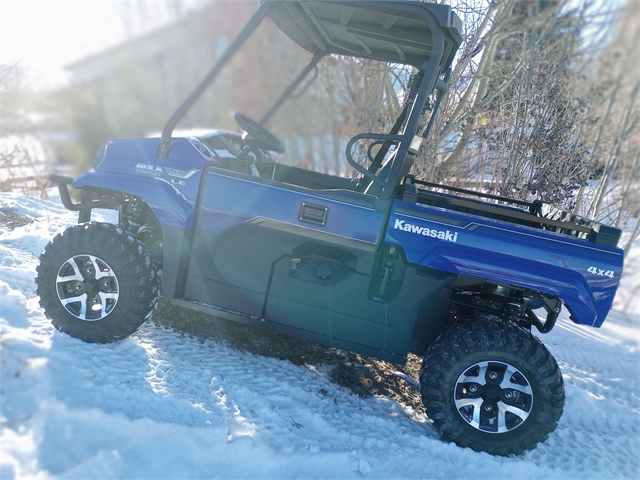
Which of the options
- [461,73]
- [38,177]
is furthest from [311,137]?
[461,73]

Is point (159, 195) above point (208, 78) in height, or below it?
below

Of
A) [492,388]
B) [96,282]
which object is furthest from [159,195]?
[492,388]

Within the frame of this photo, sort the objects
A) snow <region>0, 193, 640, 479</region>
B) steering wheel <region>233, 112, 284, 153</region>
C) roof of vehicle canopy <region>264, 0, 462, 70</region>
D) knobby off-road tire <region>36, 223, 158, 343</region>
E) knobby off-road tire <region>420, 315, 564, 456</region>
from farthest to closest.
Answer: steering wheel <region>233, 112, 284, 153</region>, knobby off-road tire <region>36, 223, 158, 343</region>, knobby off-road tire <region>420, 315, 564, 456</region>, roof of vehicle canopy <region>264, 0, 462, 70</region>, snow <region>0, 193, 640, 479</region>

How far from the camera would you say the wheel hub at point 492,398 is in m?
2.55

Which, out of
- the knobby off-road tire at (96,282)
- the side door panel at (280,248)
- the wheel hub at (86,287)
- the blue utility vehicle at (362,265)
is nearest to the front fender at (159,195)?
the blue utility vehicle at (362,265)

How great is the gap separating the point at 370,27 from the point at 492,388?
99.7 inches

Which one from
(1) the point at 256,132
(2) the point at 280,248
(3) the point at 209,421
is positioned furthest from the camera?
(1) the point at 256,132

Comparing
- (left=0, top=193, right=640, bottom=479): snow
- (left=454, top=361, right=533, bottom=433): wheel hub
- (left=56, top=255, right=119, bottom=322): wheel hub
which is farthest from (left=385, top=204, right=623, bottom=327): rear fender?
(left=56, top=255, right=119, bottom=322): wheel hub

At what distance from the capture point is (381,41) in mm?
3254

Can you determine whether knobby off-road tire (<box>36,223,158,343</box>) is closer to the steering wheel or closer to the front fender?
the front fender

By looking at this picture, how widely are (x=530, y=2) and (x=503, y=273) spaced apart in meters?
3.11

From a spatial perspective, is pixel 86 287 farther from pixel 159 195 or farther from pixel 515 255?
pixel 515 255

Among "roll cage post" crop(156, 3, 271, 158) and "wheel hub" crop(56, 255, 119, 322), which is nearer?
"roll cage post" crop(156, 3, 271, 158)

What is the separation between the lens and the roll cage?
2385 mm
